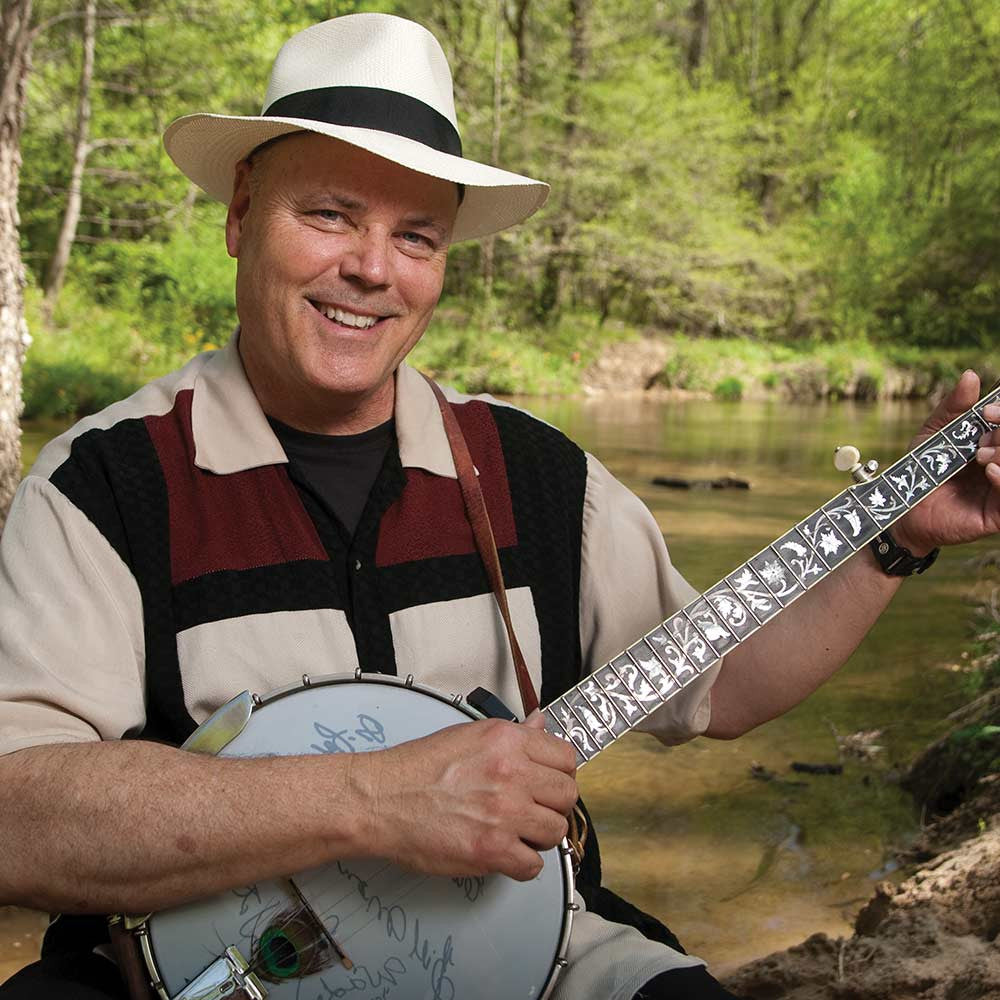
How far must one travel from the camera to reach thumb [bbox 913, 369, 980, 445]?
1966 millimetres

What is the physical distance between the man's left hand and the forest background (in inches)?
488

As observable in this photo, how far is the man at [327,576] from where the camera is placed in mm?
1481

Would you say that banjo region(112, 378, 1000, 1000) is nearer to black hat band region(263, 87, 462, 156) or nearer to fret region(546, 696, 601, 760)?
fret region(546, 696, 601, 760)

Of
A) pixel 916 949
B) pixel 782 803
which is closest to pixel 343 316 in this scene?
pixel 916 949

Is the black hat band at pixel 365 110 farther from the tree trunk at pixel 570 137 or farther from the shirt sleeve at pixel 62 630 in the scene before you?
the tree trunk at pixel 570 137

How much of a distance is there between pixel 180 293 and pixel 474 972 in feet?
58.7

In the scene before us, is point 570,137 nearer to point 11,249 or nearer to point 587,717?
point 11,249

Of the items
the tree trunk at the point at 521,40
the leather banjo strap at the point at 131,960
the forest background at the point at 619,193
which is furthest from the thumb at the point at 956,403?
the tree trunk at the point at 521,40

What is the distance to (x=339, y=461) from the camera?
2.03 m

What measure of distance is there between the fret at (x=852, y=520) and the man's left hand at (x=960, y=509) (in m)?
0.07

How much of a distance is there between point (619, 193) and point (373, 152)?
2339cm

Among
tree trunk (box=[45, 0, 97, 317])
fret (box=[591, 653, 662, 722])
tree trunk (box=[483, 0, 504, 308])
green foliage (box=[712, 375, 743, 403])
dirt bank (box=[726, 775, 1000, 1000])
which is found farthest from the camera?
green foliage (box=[712, 375, 743, 403])

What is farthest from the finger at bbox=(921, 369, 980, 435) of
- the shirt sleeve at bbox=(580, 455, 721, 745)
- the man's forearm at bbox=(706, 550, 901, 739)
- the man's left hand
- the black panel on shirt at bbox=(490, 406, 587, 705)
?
the black panel on shirt at bbox=(490, 406, 587, 705)

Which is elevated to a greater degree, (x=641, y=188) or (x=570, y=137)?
(x=570, y=137)
